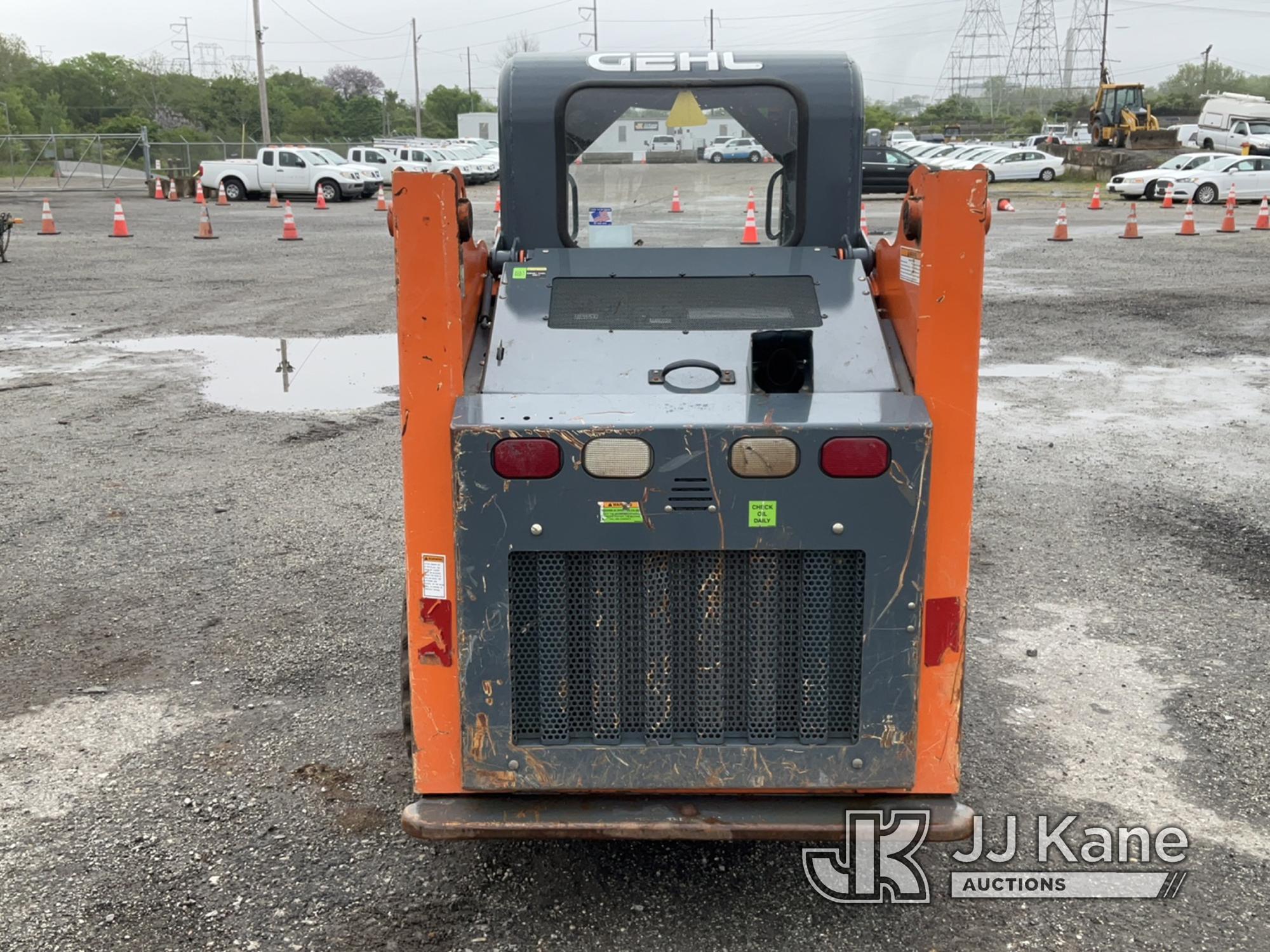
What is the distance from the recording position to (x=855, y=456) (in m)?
3.00

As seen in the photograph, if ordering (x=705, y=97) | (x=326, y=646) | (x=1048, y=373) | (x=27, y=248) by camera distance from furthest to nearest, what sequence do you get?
1. (x=27, y=248)
2. (x=1048, y=373)
3. (x=326, y=646)
4. (x=705, y=97)

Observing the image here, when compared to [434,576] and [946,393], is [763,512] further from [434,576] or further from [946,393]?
[434,576]

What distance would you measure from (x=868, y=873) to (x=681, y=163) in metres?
2.58

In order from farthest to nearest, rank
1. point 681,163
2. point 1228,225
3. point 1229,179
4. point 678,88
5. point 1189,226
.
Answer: point 1229,179 < point 1228,225 < point 1189,226 < point 681,163 < point 678,88

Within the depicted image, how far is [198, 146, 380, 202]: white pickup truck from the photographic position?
33906 millimetres

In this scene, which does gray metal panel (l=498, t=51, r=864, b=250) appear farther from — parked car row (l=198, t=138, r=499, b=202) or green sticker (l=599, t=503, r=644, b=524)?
parked car row (l=198, t=138, r=499, b=202)

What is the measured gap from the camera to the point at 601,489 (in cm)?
302

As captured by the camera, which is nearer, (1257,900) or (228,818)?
(1257,900)

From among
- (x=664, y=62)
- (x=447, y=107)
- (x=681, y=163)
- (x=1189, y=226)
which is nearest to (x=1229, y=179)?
(x=1189, y=226)

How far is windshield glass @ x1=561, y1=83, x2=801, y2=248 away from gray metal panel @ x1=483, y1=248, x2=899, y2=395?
27cm

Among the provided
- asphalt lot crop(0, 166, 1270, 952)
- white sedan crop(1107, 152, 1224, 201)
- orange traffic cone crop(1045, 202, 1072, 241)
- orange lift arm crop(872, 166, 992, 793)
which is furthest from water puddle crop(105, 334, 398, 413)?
white sedan crop(1107, 152, 1224, 201)

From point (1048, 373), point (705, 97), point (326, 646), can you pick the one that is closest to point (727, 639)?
point (705, 97)

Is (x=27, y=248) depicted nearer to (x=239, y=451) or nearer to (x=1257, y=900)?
(x=239, y=451)

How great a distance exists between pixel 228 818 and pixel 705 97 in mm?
Answer: 2928
